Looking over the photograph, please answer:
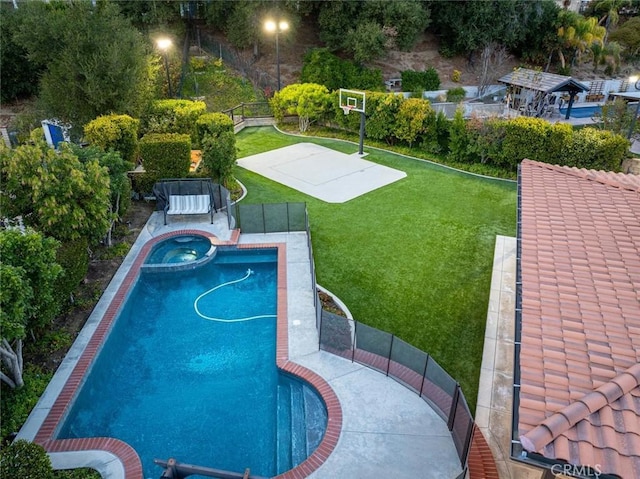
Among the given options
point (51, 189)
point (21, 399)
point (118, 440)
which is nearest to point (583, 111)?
point (51, 189)

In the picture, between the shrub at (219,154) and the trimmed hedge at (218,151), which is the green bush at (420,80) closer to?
the trimmed hedge at (218,151)

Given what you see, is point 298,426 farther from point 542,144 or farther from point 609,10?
point 609,10

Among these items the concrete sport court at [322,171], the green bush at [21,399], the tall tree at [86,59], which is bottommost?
the green bush at [21,399]

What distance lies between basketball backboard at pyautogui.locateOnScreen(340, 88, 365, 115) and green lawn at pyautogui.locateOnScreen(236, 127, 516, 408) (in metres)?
4.09

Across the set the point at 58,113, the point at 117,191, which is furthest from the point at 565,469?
the point at 58,113

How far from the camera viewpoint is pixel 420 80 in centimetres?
3853

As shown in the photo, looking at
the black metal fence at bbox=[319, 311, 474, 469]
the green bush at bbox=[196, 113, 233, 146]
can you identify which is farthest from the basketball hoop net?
the black metal fence at bbox=[319, 311, 474, 469]

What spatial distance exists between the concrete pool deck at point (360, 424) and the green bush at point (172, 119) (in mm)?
12443

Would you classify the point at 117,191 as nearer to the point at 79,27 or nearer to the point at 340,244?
the point at 340,244

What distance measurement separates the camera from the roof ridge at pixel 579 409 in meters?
4.82

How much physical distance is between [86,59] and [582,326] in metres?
20.7

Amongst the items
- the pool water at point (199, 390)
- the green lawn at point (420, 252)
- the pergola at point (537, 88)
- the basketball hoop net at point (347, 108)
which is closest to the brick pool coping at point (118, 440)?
the pool water at point (199, 390)

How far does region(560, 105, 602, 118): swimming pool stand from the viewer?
34.9 m

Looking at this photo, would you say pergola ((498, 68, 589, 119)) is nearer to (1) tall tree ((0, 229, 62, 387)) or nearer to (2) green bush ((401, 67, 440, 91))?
(2) green bush ((401, 67, 440, 91))
